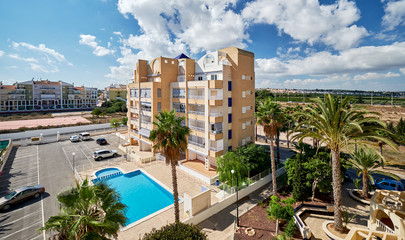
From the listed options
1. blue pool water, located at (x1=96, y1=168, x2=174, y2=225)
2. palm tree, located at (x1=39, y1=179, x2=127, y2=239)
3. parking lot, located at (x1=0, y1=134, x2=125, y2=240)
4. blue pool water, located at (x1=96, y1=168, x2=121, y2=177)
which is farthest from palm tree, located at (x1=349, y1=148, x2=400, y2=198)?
blue pool water, located at (x1=96, y1=168, x2=121, y2=177)

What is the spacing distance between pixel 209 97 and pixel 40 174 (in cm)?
2793

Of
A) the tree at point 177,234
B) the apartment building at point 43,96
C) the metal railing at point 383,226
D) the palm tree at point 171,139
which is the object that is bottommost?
the metal railing at point 383,226

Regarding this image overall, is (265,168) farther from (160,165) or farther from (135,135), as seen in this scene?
(135,135)

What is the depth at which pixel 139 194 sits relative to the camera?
2441cm

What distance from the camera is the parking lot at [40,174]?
1788 centimetres

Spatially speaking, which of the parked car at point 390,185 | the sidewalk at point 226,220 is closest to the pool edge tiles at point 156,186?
the sidewalk at point 226,220

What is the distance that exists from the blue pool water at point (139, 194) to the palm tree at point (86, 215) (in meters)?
9.63

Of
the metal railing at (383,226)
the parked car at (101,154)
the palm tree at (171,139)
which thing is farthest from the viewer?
the parked car at (101,154)

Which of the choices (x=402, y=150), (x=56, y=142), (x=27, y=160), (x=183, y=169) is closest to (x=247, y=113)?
(x=183, y=169)

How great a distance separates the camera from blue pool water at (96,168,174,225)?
2103 centimetres

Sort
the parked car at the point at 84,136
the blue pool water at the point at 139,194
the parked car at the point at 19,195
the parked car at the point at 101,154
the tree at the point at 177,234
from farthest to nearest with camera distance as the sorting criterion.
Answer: the parked car at the point at 84,136 < the parked car at the point at 101,154 < the blue pool water at the point at 139,194 < the parked car at the point at 19,195 < the tree at the point at 177,234

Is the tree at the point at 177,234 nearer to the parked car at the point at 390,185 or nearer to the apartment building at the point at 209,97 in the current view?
the apartment building at the point at 209,97

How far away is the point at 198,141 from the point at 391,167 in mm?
31443

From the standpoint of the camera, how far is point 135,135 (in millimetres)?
40656
